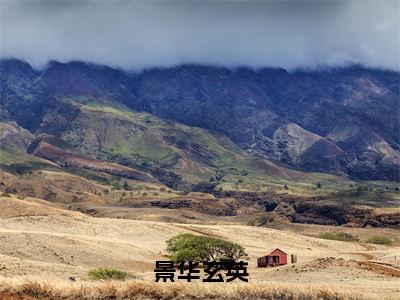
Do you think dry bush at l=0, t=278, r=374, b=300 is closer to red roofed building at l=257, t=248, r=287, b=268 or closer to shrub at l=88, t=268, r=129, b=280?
shrub at l=88, t=268, r=129, b=280

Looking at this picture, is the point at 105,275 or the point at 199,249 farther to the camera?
the point at 199,249

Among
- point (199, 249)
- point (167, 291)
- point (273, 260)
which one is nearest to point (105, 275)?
point (167, 291)

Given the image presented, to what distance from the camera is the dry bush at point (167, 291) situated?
27.3m

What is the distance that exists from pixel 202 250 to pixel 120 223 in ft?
142

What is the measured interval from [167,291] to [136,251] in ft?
183

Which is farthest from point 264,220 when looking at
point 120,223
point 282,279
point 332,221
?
point 282,279

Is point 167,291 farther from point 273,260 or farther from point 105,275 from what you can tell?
point 273,260

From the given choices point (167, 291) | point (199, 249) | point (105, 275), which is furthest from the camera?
point (199, 249)

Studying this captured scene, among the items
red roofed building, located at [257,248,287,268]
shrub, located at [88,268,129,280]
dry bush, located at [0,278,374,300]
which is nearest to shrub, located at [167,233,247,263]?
red roofed building, located at [257,248,287,268]

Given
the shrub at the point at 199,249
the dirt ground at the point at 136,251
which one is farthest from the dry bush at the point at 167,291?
the shrub at the point at 199,249

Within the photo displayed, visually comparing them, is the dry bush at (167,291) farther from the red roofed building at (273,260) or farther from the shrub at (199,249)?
the red roofed building at (273,260)

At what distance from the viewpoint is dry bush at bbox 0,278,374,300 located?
27.3 m

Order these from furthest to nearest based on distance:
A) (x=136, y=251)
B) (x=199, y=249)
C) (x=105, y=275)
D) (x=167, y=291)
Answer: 1. (x=136, y=251)
2. (x=199, y=249)
3. (x=105, y=275)
4. (x=167, y=291)

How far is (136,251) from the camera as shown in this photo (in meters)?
82.7
